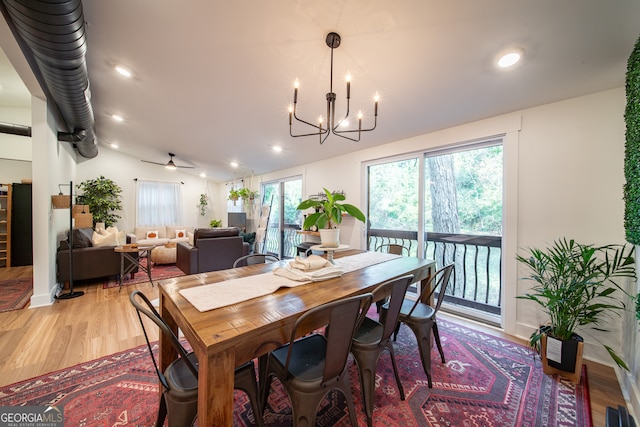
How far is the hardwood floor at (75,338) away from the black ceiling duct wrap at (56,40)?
239 centimetres

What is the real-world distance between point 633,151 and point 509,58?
39.9 inches

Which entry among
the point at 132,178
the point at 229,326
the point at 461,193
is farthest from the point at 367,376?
the point at 132,178

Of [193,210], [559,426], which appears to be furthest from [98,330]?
[193,210]

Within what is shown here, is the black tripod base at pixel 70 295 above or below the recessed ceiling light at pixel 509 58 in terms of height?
below

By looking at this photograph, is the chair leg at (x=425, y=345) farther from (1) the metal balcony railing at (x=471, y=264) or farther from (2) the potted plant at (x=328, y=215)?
(1) the metal balcony railing at (x=471, y=264)

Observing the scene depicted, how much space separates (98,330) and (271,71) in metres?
3.14

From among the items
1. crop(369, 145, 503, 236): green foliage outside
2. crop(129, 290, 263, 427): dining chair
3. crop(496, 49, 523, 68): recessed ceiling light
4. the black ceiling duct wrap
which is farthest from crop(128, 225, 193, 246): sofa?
crop(496, 49, 523, 68): recessed ceiling light

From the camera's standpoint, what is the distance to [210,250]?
4215mm

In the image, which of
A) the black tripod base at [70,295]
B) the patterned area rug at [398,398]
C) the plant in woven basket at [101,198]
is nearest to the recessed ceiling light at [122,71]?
the patterned area rug at [398,398]

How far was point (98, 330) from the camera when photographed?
2.38 metres

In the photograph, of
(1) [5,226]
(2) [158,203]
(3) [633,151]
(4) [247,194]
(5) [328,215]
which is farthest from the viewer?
(2) [158,203]

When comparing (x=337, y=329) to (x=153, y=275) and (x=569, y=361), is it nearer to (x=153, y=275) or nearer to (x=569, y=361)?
(x=569, y=361)

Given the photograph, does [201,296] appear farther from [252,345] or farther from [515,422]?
[515,422]

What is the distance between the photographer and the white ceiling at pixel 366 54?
4.92 ft
